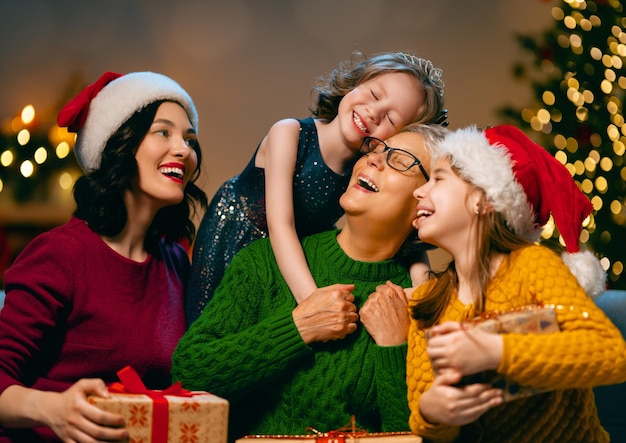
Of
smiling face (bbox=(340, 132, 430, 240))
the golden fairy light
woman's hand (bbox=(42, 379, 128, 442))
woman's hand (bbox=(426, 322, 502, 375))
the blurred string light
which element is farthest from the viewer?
the golden fairy light

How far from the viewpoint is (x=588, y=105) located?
16.7ft

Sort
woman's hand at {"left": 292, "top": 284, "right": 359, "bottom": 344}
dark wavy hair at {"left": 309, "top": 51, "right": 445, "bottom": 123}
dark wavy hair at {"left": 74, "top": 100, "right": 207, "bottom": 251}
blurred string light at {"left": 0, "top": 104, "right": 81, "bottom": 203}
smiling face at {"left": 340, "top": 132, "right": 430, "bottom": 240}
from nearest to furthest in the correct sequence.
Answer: woman's hand at {"left": 292, "top": 284, "right": 359, "bottom": 344} < smiling face at {"left": 340, "top": 132, "right": 430, "bottom": 240} < dark wavy hair at {"left": 74, "top": 100, "right": 207, "bottom": 251} < dark wavy hair at {"left": 309, "top": 51, "right": 445, "bottom": 123} < blurred string light at {"left": 0, "top": 104, "right": 81, "bottom": 203}

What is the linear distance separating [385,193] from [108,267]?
0.85m

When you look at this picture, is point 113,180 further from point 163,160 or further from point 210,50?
point 210,50

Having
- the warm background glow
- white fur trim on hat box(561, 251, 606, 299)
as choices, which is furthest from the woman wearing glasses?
the warm background glow

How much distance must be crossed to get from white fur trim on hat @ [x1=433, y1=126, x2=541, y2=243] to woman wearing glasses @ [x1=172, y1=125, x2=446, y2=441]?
252mm

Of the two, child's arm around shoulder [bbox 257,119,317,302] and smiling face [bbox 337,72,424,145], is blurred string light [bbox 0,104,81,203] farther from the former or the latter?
smiling face [bbox 337,72,424,145]

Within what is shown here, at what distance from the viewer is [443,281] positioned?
192 centimetres

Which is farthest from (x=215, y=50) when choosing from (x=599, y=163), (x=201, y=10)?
(x=599, y=163)

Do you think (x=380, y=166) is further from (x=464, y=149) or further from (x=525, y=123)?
(x=525, y=123)

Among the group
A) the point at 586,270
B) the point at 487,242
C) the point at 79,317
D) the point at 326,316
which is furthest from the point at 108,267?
the point at 586,270

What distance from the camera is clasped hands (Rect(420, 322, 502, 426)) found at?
1.53m

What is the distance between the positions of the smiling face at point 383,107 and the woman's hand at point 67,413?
1090 millimetres

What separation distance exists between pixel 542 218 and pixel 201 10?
389 centimetres
